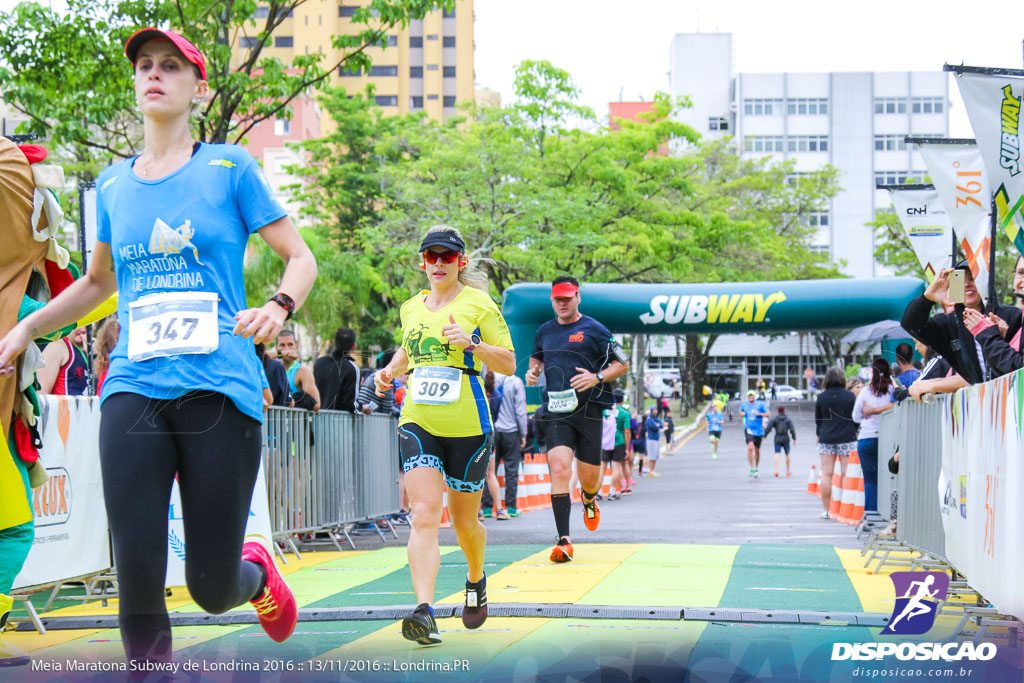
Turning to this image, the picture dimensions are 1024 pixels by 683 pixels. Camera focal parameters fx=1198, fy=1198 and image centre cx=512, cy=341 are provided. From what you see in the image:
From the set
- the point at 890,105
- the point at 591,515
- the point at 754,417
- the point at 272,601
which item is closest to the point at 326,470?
the point at 591,515

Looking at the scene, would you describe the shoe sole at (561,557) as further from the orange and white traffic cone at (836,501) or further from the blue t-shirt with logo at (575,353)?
the orange and white traffic cone at (836,501)

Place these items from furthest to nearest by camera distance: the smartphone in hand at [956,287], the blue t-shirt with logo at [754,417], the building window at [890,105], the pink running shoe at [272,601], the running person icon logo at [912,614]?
1. the building window at [890,105]
2. the blue t-shirt with logo at [754,417]
3. the smartphone in hand at [956,287]
4. the running person icon logo at [912,614]
5. the pink running shoe at [272,601]

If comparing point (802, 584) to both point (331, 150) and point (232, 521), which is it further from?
point (331, 150)

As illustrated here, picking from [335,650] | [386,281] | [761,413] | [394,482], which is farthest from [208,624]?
[386,281]

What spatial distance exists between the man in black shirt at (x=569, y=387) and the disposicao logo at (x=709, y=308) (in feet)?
45.0

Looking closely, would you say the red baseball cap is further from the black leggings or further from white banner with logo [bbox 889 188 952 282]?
white banner with logo [bbox 889 188 952 282]

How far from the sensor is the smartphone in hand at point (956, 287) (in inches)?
271

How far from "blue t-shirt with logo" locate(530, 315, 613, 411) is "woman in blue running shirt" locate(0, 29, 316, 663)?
5827 mm

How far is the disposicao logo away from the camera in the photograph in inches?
906

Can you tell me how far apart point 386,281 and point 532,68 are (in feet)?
27.2

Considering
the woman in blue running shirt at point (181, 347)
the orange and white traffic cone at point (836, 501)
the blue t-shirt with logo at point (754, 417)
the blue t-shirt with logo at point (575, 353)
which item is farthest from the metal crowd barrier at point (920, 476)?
the blue t-shirt with logo at point (754, 417)

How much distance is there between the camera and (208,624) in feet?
20.4

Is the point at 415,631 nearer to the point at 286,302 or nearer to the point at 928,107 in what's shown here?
the point at 286,302

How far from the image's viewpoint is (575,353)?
370 inches
